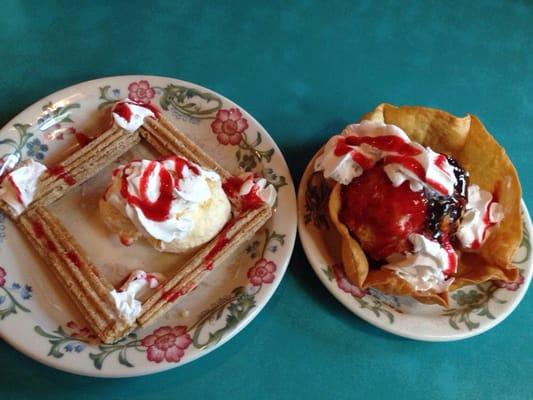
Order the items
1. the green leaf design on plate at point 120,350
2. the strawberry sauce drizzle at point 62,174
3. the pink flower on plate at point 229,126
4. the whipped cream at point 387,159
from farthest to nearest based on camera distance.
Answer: the pink flower on plate at point 229,126 → the strawberry sauce drizzle at point 62,174 → the whipped cream at point 387,159 → the green leaf design on plate at point 120,350

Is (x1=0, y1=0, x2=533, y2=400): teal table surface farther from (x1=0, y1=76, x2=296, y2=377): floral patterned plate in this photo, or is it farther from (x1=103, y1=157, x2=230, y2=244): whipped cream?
(x1=103, y1=157, x2=230, y2=244): whipped cream

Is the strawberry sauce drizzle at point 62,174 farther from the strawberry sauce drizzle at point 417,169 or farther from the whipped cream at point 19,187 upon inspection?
the strawberry sauce drizzle at point 417,169

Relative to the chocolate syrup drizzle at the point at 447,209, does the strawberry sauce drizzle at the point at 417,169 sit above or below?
above

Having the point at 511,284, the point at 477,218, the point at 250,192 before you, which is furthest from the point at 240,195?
the point at 511,284

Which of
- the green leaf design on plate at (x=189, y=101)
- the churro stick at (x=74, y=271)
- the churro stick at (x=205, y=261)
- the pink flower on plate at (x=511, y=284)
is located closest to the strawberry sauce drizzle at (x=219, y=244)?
the churro stick at (x=205, y=261)

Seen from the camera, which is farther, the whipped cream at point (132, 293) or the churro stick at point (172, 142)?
the churro stick at point (172, 142)

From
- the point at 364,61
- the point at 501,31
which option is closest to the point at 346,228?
the point at 364,61
